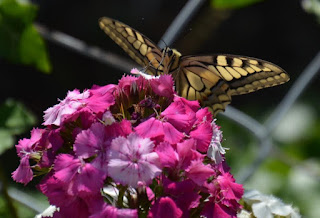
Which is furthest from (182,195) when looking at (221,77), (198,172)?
(221,77)

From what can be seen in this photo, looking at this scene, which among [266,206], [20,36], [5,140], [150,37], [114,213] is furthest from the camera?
[150,37]

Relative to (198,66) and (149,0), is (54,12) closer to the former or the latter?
(149,0)

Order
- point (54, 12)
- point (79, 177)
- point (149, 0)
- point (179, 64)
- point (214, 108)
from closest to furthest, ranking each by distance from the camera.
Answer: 1. point (79, 177)
2. point (214, 108)
3. point (179, 64)
4. point (54, 12)
5. point (149, 0)

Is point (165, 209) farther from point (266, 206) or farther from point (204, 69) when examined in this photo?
point (204, 69)

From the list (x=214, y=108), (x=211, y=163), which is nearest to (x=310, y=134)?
(x=214, y=108)

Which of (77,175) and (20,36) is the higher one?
(77,175)

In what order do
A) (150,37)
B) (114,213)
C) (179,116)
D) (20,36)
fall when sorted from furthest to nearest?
(150,37) → (20,36) → (179,116) → (114,213)

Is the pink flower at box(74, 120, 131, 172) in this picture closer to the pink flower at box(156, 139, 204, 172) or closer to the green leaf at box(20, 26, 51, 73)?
the pink flower at box(156, 139, 204, 172)
